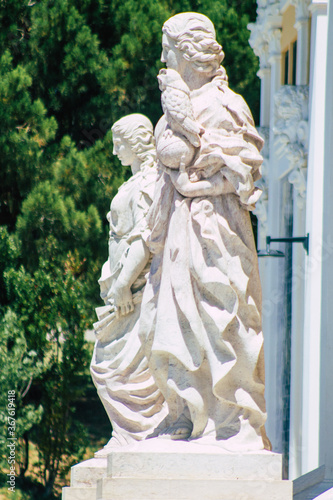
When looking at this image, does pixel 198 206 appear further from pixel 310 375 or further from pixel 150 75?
pixel 150 75

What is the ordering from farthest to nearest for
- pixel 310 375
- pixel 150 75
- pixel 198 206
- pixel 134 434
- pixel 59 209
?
pixel 150 75
pixel 59 209
pixel 310 375
pixel 134 434
pixel 198 206

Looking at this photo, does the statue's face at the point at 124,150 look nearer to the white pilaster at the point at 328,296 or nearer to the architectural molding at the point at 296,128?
the white pilaster at the point at 328,296

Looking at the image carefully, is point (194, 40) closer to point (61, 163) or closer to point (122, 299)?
point (122, 299)

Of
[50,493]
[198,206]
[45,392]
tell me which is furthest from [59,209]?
[198,206]

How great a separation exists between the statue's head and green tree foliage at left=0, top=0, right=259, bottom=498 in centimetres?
922

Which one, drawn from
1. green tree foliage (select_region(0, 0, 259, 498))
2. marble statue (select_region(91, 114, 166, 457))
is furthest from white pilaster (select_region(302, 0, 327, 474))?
green tree foliage (select_region(0, 0, 259, 498))

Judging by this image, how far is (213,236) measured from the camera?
206 inches

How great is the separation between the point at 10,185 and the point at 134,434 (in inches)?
382

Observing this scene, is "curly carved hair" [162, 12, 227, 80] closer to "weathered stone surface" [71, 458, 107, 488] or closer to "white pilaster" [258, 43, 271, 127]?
"weathered stone surface" [71, 458, 107, 488]

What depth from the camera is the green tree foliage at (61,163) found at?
15062 millimetres

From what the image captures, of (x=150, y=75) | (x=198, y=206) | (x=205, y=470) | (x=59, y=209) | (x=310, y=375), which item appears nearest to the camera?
(x=205, y=470)

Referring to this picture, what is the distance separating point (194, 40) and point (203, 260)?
1099 millimetres

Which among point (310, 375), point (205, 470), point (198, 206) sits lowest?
point (310, 375)

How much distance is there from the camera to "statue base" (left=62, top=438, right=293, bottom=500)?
4895mm
